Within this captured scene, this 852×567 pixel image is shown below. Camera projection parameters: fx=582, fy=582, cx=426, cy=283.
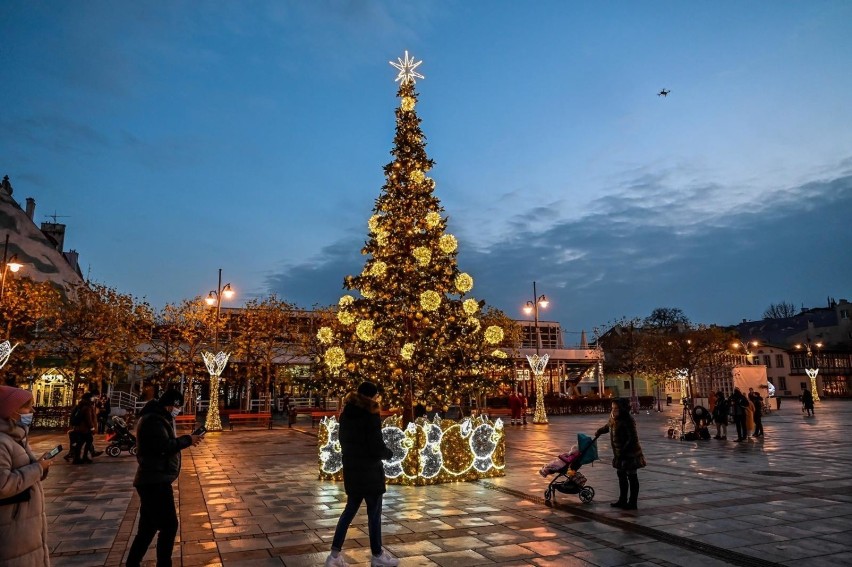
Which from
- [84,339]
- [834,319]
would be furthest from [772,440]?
[834,319]

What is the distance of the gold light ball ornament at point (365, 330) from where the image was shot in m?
13.1

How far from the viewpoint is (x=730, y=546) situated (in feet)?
20.8

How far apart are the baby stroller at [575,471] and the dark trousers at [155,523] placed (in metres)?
5.66

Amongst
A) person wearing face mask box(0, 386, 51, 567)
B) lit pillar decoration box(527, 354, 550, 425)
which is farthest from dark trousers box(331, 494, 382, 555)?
lit pillar decoration box(527, 354, 550, 425)

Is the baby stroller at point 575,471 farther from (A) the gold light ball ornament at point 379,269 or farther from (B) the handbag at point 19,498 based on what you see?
(B) the handbag at point 19,498

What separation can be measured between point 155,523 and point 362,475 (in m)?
1.84

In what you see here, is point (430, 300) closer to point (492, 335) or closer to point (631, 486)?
point (492, 335)

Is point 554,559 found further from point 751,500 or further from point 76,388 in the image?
point 76,388

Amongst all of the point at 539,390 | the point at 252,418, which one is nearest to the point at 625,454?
the point at 539,390

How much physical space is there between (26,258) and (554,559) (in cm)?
4960

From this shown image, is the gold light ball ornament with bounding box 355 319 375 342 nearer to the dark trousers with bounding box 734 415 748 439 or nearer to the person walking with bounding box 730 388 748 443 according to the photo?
the person walking with bounding box 730 388 748 443

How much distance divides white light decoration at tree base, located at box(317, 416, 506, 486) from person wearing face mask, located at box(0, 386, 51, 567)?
7370 mm

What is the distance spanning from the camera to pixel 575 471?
903cm

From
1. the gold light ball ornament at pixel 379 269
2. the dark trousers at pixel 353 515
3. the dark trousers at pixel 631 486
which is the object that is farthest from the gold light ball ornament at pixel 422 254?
the dark trousers at pixel 353 515
